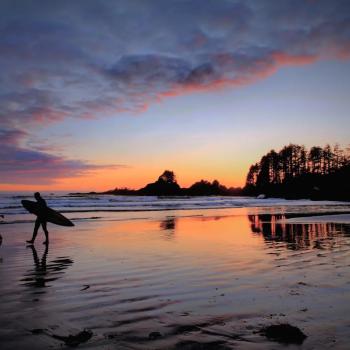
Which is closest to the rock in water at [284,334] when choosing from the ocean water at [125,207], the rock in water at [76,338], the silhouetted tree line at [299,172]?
the rock in water at [76,338]

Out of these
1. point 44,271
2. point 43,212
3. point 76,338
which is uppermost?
point 43,212

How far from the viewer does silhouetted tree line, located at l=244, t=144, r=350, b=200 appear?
3578 inches

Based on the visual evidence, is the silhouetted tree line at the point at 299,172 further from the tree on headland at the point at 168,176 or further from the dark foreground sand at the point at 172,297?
the dark foreground sand at the point at 172,297

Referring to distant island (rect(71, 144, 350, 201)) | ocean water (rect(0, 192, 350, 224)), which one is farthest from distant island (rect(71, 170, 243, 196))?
ocean water (rect(0, 192, 350, 224))

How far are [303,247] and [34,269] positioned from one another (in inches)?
341

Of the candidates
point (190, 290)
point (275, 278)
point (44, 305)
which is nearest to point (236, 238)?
point (275, 278)

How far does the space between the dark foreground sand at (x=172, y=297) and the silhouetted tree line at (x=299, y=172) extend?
7841cm

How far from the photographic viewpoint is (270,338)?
15.5 feet

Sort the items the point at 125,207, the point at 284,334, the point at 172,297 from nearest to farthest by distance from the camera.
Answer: the point at 284,334, the point at 172,297, the point at 125,207

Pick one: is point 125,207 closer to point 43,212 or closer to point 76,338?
point 43,212

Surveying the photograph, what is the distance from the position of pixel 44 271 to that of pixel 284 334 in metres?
6.59

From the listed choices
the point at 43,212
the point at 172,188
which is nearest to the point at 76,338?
the point at 43,212

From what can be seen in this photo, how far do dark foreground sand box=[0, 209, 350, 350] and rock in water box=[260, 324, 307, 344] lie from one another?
0.33 feet

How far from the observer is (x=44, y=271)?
9.58 metres
